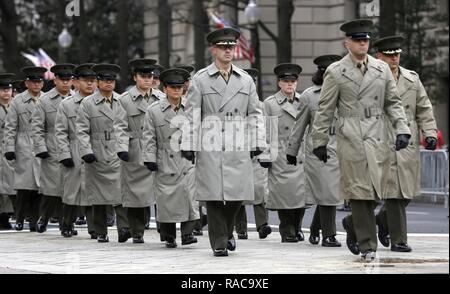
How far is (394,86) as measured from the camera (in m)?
13.0

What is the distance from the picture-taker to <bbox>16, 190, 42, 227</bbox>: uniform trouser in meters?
19.2

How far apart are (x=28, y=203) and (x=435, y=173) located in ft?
32.0

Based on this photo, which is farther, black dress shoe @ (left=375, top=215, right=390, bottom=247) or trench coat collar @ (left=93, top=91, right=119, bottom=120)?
trench coat collar @ (left=93, top=91, right=119, bottom=120)

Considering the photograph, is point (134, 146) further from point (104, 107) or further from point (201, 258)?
point (201, 258)

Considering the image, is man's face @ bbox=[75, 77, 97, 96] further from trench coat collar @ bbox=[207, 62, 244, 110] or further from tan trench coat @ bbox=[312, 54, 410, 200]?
tan trench coat @ bbox=[312, 54, 410, 200]

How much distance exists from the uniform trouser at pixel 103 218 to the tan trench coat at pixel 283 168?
1698 millimetres

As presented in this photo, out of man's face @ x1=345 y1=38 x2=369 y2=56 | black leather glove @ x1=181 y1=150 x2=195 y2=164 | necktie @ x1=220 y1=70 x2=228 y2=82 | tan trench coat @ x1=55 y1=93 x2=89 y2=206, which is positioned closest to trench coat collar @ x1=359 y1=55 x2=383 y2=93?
man's face @ x1=345 y1=38 x2=369 y2=56

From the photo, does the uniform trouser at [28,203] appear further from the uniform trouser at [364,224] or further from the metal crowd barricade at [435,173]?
the metal crowd barricade at [435,173]

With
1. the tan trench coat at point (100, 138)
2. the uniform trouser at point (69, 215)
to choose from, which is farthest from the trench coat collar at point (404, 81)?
the uniform trouser at point (69, 215)

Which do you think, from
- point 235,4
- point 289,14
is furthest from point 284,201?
point 235,4

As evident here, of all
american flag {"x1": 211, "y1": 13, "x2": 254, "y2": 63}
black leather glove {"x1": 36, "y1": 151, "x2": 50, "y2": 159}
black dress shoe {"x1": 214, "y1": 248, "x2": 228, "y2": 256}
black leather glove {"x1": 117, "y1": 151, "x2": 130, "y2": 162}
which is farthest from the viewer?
american flag {"x1": 211, "y1": 13, "x2": 254, "y2": 63}

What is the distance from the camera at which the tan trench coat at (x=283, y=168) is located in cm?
1614

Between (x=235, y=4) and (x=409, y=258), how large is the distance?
85.9ft

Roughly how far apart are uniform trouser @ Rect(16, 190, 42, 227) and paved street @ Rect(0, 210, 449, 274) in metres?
2.17
